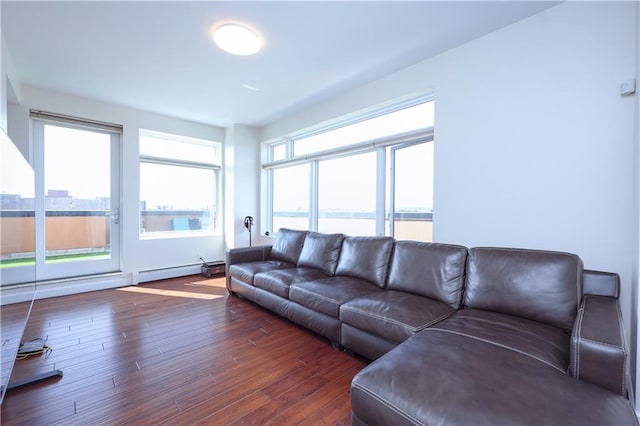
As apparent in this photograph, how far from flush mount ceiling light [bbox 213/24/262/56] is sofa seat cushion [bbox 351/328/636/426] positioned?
263 cm

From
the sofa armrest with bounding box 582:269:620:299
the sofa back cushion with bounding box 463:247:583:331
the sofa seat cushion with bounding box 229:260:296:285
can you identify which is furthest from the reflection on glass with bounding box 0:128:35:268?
the sofa armrest with bounding box 582:269:620:299

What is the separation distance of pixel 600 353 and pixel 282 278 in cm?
231

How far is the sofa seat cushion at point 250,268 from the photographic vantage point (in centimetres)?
321

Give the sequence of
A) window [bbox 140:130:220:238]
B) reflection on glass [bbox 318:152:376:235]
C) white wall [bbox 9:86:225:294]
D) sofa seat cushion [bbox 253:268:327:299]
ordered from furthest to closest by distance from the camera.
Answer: window [bbox 140:130:220:238], reflection on glass [bbox 318:152:376:235], white wall [bbox 9:86:225:294], sofa seat cushion [bbox 253:268:327:299]

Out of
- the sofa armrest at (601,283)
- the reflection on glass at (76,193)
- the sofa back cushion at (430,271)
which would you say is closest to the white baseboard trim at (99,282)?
the reflection on glass at (76,193)

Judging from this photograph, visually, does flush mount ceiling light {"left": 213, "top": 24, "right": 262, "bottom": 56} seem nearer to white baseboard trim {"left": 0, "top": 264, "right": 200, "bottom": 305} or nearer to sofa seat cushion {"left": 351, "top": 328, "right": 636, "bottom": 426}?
sofa seat cushion {"left": 351, "top": 328, "right": 636, "bottom": 426}

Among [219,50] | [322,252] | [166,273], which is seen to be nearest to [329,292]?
[322,252]

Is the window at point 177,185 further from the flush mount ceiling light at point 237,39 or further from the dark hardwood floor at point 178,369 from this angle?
the flush mount ceiling light at point 237,39

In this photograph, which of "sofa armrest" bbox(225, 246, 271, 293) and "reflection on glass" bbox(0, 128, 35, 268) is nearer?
"reflection on glass" bbox(0, 128, 35, 268)

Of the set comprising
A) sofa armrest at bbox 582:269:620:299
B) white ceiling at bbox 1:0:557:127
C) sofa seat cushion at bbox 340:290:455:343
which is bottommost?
sofa seat cushion at bbox 340:290:455:343

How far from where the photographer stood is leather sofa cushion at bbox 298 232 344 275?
3115 mm

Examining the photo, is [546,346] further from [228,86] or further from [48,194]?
[48,194]

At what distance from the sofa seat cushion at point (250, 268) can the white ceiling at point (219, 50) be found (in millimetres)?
2233

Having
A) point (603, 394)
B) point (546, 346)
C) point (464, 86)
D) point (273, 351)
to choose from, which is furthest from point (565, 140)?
point (273, 351)
